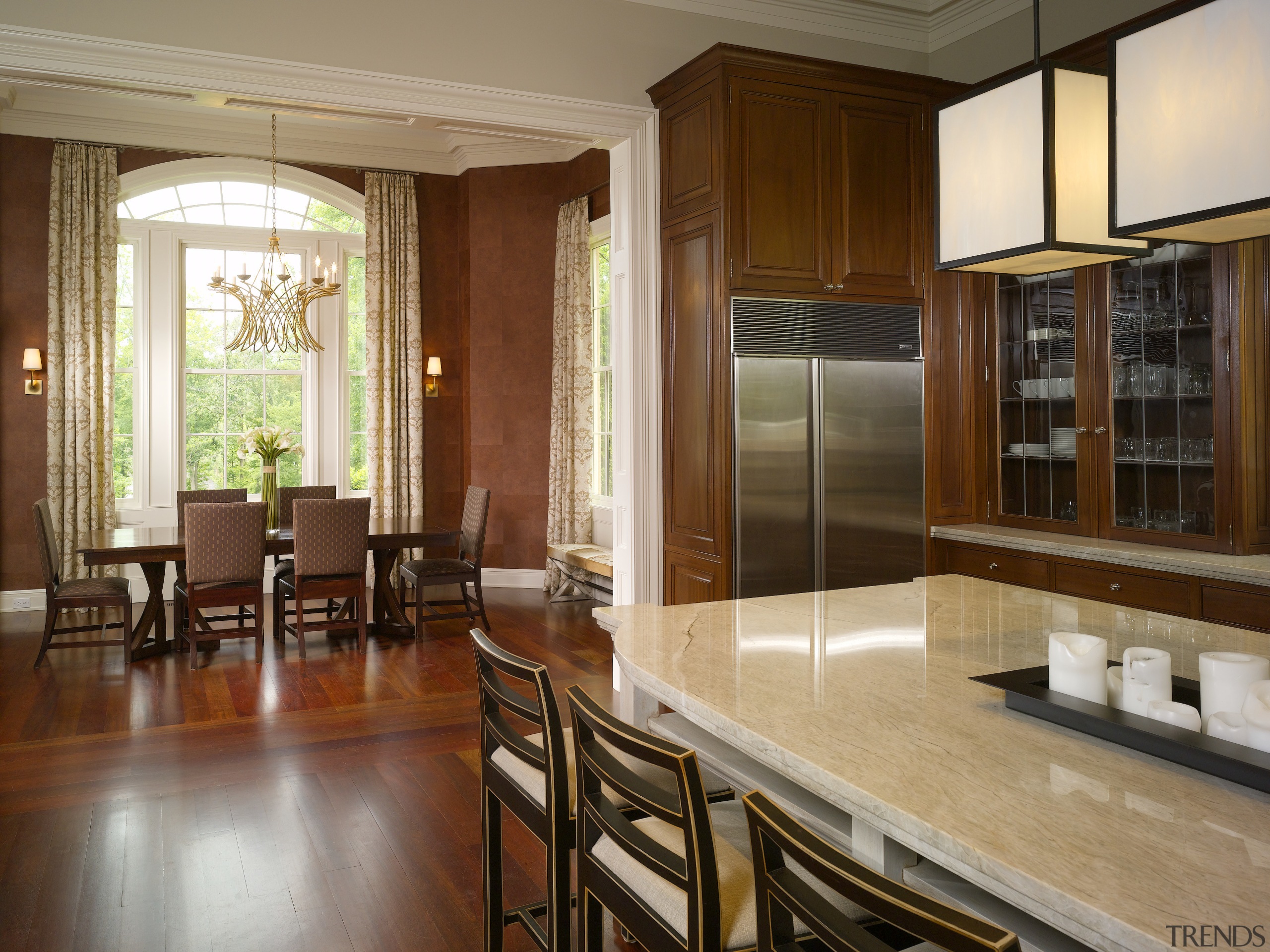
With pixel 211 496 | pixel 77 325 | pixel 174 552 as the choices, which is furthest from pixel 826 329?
pixel 77 325

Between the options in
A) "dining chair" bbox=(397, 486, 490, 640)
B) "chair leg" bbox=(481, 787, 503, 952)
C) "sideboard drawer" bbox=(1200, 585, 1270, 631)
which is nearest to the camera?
"chair leg" bbox=(481, 787, 503, 952)

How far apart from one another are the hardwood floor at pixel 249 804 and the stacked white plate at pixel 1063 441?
257 cm

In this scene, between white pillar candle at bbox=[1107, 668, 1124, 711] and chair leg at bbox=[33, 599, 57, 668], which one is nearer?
white pillar candle at bbox=[1107, 668, 1124, 711]

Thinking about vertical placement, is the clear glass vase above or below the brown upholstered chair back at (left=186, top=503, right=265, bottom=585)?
above

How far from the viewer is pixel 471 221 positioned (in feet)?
25.6

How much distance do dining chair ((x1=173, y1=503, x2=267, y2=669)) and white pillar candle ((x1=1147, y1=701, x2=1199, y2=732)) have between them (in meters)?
4.83

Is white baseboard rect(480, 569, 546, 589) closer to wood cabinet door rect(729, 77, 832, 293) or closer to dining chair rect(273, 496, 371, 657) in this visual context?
dining chair rect(273, 496, 371, 657)

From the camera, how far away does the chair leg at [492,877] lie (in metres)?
2.10

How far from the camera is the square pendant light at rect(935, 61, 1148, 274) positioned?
180 centimetres

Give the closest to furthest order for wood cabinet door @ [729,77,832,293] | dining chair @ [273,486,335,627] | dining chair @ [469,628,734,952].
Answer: dining chair @ [469,628,734,952], wood cabinet door @ [729,77,832,293], dining chair @ [273,486,335,627]

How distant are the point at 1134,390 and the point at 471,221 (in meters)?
5.50

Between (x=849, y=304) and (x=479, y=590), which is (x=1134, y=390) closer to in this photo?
(x=849, y=304)

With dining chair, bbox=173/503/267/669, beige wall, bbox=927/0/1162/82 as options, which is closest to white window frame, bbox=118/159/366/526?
dining chair, bbox=173/503/267/669

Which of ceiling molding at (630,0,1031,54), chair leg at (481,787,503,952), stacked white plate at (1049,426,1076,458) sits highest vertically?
ceiling molding at (630,0,1031,54)
